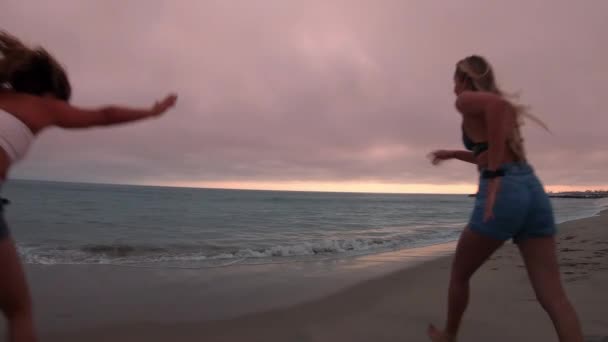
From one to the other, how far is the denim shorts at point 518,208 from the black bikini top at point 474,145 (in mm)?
188

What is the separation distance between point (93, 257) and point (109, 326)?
5.23m

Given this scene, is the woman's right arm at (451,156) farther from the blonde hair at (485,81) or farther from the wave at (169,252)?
the wave at (169,252)

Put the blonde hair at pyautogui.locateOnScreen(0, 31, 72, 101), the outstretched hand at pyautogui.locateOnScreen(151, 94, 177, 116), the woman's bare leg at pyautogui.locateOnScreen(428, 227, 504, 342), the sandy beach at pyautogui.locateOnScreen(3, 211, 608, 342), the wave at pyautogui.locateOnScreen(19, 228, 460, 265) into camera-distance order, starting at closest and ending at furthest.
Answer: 1. the blonde hair at pyautogui.locateOnScreen(0, 31, 72, 101)
2. the outstretched hand at pyautogui.locateOnScreen(151, 94, 177, 116)
3. the woman's bare leg at pyautogui.locateOnScreen(428, 227, 504, 342)
4. the sandy beach at pyautogui.locateOnScreen(3, 211, 608, 342)
5. the wave at pyautogui.locateOnScreen(19, 228, 460, 265)

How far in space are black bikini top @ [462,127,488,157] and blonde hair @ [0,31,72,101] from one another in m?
2.31

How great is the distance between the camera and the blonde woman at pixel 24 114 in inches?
73.8

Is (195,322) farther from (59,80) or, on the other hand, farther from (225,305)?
(59,80)

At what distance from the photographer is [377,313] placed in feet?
14.1

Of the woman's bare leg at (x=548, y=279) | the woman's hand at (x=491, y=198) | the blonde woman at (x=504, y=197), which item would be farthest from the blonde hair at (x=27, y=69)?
the woman's bare leg at (x=548, y=279)

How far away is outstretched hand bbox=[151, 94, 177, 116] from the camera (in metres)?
2.18

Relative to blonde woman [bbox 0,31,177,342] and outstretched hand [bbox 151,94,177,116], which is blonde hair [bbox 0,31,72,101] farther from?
outstretched hand [bbox 151,94,177,116]

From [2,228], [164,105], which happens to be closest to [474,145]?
[164,105]

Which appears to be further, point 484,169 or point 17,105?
point 484,169

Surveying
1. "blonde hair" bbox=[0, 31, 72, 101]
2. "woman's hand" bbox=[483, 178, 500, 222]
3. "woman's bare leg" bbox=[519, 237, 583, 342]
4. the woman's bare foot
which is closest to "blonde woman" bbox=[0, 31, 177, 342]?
"blonde hair" bbox=[0, 31, 72, 101]

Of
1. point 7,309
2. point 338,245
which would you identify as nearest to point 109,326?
point 7,309
